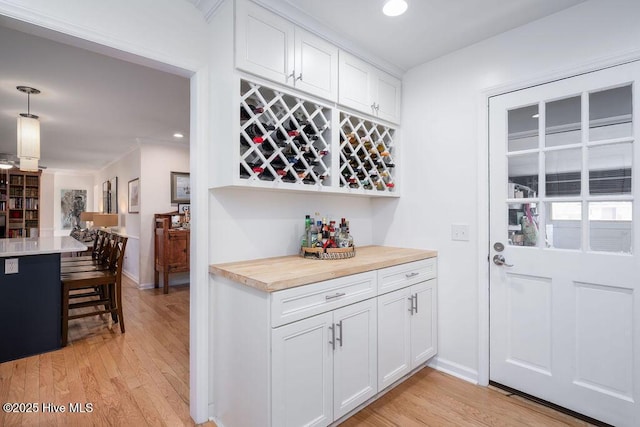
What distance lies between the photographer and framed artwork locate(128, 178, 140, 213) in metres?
5.14

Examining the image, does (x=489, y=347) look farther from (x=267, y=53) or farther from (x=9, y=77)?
(x=9, y=77)

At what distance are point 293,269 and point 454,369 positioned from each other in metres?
1.58

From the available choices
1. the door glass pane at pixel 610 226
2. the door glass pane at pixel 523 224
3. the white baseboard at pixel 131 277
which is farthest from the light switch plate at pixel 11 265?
the door glass pane at pixel 610 226

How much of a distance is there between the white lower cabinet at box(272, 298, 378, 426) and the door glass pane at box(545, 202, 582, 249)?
120cm

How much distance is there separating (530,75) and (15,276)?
4166 millimetres

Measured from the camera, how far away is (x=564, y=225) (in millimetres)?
1922

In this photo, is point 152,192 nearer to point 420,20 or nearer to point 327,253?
point 327,253

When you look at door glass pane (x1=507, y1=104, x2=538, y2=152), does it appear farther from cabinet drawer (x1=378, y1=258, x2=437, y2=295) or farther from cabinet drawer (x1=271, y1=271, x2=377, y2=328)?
cabinet drawer (x1=271, y1=271, x2=377, y2=328)

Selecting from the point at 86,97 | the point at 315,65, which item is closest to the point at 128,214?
the point at 86,97

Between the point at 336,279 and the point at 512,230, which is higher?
the point at 512,230

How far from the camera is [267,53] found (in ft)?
5.77

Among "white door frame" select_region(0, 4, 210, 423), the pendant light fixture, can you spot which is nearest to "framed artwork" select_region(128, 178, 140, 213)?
the pendant light fixture

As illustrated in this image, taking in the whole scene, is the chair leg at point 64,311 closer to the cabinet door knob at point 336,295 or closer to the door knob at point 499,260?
the cabinet door knob at point 336,295

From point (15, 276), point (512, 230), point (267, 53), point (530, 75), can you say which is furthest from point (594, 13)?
point (15, 276)
